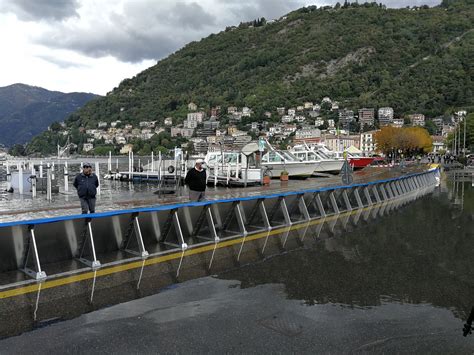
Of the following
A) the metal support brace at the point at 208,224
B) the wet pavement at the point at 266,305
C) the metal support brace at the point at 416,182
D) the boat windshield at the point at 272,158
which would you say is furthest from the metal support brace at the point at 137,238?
the boat windshield at the point at 272,158

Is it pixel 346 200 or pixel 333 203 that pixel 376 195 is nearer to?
pixel 346 200

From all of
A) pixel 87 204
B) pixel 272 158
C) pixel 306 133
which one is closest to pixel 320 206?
pixel 87 204

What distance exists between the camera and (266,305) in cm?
532

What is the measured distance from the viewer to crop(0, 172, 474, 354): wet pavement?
168 inches

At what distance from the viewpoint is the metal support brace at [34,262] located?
6.29 m

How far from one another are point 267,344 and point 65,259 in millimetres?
4307

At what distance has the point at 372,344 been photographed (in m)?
4.25

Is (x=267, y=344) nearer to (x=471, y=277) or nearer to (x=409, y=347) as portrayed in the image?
(x=409, y=347)

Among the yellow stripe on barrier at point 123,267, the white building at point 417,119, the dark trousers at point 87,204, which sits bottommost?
the yellow stripe on barrier at point 123,267

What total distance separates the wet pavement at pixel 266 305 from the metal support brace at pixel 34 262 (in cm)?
54

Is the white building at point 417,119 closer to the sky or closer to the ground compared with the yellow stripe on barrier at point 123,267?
closer to the sky

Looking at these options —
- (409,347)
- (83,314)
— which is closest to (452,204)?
(409,347)

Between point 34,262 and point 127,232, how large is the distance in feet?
5.76

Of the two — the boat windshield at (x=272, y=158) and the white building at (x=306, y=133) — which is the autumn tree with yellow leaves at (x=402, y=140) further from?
the white building at (x=306, y=133)
